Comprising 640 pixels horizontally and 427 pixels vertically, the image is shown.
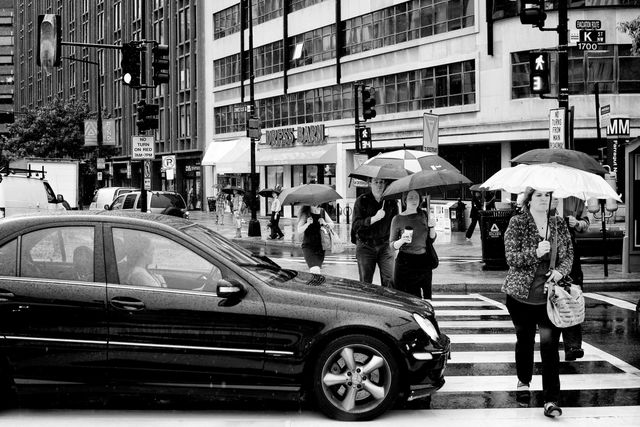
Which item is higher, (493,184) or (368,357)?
(493,184)

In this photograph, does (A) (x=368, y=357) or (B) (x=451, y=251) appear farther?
(B) (x=451, y=251)

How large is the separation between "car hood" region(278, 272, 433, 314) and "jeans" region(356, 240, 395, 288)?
302 centimetres

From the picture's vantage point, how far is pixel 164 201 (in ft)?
101

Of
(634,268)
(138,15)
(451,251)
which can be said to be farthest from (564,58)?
(138,15)

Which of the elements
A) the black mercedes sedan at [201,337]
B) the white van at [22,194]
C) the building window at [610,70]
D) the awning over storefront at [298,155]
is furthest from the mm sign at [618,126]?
the awning over storefront at [298,155]

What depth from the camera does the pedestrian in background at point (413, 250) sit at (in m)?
9.36

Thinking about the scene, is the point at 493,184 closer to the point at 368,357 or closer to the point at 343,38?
the point at 368,357

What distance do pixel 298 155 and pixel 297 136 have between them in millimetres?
1456

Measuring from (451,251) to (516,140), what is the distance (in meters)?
13.2

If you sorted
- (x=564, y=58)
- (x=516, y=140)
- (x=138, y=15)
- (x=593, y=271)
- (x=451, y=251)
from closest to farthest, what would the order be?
(x=564, y=58) < (x=593, y=271) < (x=451, y=251) < (x=516, y=140) < (x=138, y=15)

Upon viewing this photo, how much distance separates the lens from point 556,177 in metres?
6.73

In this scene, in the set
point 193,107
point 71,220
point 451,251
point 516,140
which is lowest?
point 451,251

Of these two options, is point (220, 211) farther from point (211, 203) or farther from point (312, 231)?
point (312, 231)

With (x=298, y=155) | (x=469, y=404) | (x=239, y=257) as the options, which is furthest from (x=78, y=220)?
(x=298, y=155)
